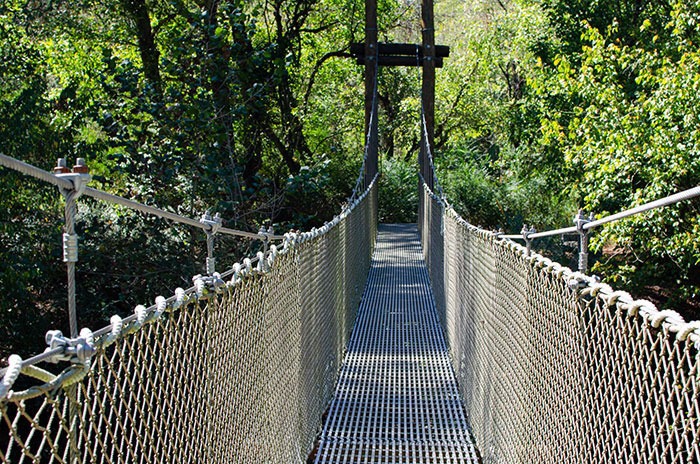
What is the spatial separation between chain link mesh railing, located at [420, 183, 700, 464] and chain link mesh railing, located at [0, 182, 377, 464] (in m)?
0.79

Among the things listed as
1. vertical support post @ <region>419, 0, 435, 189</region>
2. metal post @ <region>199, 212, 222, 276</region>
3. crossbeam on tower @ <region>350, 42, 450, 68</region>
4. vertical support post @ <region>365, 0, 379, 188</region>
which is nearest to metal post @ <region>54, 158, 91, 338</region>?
metal post @ <region>199, 212, 222, 276</region>

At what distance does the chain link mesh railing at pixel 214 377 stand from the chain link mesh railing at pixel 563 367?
0.79 metres

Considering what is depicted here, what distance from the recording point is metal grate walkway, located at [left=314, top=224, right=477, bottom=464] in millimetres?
3713

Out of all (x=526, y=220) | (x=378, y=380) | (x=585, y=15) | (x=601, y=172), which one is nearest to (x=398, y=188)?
(x=526, y=220)

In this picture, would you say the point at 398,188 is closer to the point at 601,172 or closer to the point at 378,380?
the point at 601,172

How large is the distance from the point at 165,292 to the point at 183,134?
1.49 metres

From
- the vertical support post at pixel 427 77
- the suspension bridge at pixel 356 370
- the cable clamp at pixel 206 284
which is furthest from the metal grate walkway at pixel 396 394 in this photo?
the vertical support post at pixel 427 77

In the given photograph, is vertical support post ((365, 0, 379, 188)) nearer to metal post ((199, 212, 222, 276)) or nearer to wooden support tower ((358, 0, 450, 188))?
wooden support tower ((358, 0, 450, 188))

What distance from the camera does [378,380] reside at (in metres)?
4.89

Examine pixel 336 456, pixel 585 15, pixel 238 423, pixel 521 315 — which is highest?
pixel 585 15

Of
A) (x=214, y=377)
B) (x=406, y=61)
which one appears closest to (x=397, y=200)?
(x=406, y=61)

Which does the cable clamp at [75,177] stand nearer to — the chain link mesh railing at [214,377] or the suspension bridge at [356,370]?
the suspension bridge at [356,370]

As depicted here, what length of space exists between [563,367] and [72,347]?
53.1 inches

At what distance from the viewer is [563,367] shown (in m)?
1.98
